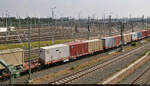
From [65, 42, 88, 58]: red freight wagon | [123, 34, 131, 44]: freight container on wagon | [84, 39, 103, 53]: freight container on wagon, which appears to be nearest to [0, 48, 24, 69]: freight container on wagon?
[65, 42, 88, 58]: red freight wagon

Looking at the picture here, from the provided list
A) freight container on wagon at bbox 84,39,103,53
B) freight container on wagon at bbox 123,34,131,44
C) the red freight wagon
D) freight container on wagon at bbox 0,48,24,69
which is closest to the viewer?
freight container on wagon at bbox 0,48,24,69

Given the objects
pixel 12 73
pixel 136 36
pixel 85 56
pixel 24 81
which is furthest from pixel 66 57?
pixel 136 36

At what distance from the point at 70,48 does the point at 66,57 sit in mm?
1617

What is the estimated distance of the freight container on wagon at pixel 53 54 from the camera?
821 inches

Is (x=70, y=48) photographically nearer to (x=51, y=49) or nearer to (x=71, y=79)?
(x=51, y=49)

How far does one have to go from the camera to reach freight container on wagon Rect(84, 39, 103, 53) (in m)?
28.3

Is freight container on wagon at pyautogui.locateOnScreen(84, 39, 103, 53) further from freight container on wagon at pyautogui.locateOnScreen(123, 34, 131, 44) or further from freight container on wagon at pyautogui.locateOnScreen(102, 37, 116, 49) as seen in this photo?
freight container on wagon at pyautogui.locateOnScreen(123, 34, 131, 44)

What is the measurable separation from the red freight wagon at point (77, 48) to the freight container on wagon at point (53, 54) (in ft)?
3.90

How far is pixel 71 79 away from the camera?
17.1 metres

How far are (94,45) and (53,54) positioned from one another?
34.3ft

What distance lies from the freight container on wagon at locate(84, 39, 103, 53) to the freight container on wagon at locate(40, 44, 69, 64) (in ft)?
19.8

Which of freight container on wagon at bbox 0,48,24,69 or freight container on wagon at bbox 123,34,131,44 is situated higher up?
freight container on wagon at bbox 123,34,131,44

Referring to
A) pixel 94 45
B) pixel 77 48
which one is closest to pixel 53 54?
pixel 77 48

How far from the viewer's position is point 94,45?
29.5m
